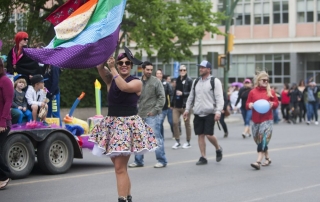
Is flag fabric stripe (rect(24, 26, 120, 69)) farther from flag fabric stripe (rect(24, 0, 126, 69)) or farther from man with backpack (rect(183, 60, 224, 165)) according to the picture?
man with backpack (rect(183, 60, 224, 165))

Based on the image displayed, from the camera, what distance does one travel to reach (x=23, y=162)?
1172 centimetres

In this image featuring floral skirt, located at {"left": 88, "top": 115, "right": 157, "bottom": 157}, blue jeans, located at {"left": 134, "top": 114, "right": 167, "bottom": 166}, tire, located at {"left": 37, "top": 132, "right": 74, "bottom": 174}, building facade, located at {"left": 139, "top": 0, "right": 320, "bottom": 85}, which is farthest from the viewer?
building facade, located at {"left": 139, "top": 0, "right": 320, "bottom": 85}

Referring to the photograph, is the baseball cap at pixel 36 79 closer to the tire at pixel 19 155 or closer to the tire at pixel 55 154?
the tire at pixel 55 154

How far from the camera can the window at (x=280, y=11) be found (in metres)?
58.5

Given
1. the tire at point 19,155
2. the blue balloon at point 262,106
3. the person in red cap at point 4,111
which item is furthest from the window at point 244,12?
the person in red cap at point 4,111

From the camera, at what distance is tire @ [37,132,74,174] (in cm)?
1202

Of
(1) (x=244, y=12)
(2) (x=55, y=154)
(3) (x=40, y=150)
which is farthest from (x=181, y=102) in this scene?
(1) (x=244, y=12)

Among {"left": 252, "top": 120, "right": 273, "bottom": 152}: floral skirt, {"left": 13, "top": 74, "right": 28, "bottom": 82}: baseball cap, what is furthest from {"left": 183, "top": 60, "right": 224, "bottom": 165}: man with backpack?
{"left": 13, "top": 74, "right": 28, "bottom": 82}: baseball cap

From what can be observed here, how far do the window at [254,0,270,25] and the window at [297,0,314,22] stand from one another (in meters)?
2.81

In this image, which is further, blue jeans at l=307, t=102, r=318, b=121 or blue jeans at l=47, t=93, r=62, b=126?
blue jeans at l=307, t=102, r=318, b=121

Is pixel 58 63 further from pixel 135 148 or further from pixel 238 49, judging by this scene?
pixel 238 49

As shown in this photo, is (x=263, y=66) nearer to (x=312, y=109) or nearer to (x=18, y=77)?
(x=312, y=109)

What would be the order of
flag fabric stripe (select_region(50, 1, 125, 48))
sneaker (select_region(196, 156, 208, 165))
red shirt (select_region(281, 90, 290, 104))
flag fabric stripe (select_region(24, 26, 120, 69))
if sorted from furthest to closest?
red shirt (select_region(281, 90, 290, 104)) → sneaker (select_region(196, 156, 208, 165)) → flag fabric stripe (select_region(50, 1, 125, 48)) → flag fabric stripe (select_region(24, 26, 120, 69))

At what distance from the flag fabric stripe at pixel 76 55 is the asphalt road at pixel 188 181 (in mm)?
2497
